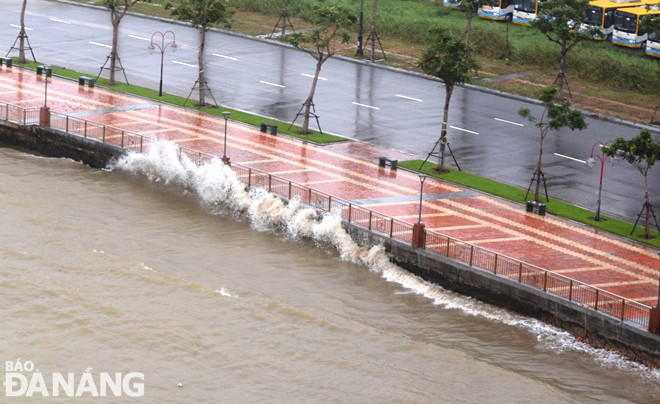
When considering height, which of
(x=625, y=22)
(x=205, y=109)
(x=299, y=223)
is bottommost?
(x=299, y=223)

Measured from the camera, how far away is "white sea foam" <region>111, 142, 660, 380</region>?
3797cm

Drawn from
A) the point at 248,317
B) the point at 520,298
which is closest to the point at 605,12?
the point at 520,298

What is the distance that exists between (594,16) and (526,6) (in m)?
6.12

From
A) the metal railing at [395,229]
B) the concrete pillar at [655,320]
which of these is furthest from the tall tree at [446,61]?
the concrete pillar at [655,320]

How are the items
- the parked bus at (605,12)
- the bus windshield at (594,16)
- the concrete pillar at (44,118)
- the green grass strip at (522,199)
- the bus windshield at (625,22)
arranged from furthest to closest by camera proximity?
the bus windshield at (594,16) → the parked bus at (605,12) → the bus windshield at (625,22) → the concrete pillar at (44,118) → the green grass strip at (522,199)

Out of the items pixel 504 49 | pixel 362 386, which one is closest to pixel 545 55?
pixel 504 49

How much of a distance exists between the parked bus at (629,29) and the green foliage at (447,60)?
95.8ft

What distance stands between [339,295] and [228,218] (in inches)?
344

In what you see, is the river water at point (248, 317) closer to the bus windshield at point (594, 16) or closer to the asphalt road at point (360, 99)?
the asphalt road at point (360, 99)

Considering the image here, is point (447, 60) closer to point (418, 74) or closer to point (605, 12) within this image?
point (418, 74)

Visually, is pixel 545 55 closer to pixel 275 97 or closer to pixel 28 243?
pixel 275 97

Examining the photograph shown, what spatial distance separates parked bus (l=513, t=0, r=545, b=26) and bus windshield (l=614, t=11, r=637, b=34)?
693 cm

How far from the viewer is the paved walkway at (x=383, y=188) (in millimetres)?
41375

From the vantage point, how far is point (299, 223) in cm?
4597
